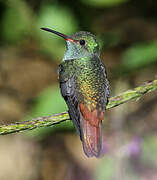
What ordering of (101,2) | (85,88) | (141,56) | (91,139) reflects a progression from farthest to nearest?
1. (101,2)
2. (141,56)
3. (85,88)
4. (91,139)

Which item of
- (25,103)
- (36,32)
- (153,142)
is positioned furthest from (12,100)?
(153,142)

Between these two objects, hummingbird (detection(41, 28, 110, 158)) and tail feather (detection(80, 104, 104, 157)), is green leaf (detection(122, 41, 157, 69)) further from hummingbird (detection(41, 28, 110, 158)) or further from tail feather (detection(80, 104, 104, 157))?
tail feather (detection(80, 104, 104, 157))

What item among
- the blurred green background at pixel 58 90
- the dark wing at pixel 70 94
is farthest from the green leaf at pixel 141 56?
the dark wing at pixel 70 94

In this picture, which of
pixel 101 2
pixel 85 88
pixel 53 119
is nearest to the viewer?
pixel 53 119

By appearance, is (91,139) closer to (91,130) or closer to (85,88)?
(91,130)

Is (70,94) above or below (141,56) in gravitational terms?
below

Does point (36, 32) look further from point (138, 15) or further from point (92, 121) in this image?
point (138, 15)

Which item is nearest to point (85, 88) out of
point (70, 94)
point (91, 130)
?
point (70, 94)

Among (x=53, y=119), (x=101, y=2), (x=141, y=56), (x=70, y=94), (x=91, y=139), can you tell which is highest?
(x=101, y=2)
